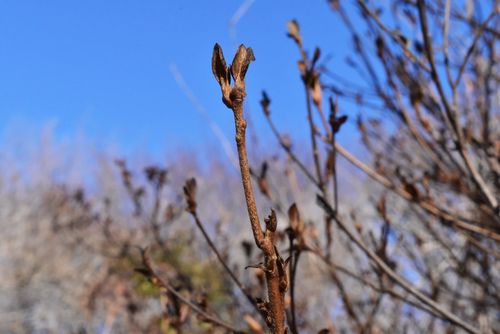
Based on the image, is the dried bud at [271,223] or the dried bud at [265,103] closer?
the dried bud at [271,223]

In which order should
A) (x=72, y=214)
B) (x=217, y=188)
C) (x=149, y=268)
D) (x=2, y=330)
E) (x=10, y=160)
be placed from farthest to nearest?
(x=217, y=188), (x=10, y=160), (x=2, y=330), (x=72, y=214), (x=149, y=268)

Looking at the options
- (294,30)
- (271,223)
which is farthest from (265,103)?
(271,223)

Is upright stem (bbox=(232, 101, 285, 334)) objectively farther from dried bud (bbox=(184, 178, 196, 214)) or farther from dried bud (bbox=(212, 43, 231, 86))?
dried bud (bbox=(184, 178, 196, 214))

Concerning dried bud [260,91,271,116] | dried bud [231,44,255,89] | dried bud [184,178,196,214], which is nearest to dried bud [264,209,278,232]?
dried bud [231,44,255,89]

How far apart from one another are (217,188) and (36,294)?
732 cm

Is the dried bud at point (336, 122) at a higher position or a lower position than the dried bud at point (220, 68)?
higher

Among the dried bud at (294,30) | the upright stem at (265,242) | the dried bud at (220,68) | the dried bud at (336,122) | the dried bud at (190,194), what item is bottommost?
the upright stem at (265,242)

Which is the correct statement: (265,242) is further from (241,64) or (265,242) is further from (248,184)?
(241,64)

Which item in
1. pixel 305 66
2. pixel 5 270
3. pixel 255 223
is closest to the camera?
pixel 255 223

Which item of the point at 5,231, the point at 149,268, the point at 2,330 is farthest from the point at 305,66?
the point at 5,231

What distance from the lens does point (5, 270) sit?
384 inches

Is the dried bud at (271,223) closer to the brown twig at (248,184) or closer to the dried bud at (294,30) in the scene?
the brown twig at (248,184)

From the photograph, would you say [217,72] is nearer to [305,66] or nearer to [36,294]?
[305,66]

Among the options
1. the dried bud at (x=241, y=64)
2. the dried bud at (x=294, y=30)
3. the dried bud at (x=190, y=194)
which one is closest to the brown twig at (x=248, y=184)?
the dried bud at (x=241, y=64)
